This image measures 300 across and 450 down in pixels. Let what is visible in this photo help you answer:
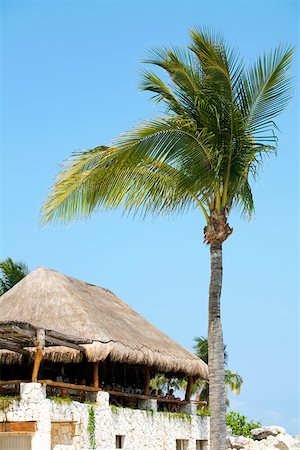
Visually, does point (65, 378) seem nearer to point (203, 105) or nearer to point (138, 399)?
point (138, 399)

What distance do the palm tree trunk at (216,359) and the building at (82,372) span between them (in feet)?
12.5

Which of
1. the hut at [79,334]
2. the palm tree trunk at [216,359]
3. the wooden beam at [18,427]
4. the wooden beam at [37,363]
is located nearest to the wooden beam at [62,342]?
the hut at [79,334]

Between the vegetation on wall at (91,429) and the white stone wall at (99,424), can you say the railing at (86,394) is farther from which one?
the vegetation on wall at (91,429)

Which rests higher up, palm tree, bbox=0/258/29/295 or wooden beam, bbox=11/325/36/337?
palm tree, bbox=0/258/29/295

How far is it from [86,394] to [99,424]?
1.06 metres

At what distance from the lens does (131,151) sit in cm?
1475

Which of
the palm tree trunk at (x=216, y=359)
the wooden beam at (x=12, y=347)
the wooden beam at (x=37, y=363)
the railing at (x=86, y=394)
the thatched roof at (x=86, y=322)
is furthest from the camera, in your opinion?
the thatched roof at (x=86, y=322)

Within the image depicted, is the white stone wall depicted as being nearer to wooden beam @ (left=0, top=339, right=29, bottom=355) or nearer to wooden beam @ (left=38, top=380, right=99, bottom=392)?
wooden beam @ (left=38, top=380, right=99, bottom=392)

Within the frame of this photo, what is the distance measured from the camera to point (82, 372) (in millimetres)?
22250

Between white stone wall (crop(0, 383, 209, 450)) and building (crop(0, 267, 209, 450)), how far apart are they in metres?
0.02

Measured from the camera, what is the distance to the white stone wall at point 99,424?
16.4 meters

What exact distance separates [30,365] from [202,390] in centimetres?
1971

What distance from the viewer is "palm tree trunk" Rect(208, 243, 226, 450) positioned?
14.5 m

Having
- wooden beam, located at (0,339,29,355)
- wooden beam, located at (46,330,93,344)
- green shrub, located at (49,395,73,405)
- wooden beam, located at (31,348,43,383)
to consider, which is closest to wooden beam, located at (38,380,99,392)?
wooden beam, located at (31,348,43,383)
